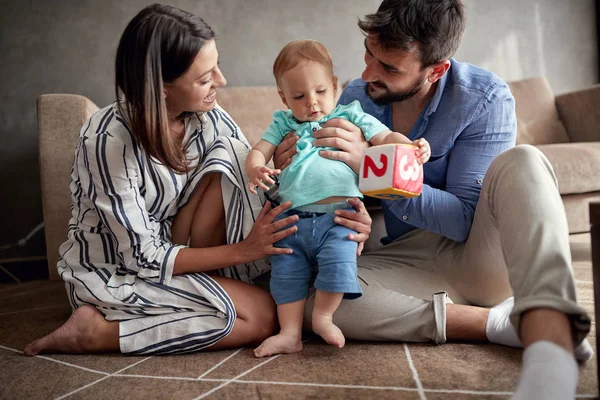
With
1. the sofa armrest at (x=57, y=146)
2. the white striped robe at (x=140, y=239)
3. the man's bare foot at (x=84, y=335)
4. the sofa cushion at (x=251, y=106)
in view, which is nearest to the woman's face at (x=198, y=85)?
the white striped robe at (x=140, y=239)

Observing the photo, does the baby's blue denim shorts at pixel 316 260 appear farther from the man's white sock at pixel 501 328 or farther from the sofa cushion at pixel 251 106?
the sofa cushion at pixel 251 106

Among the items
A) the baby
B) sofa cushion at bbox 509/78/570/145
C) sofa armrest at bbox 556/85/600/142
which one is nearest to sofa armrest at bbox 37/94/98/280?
the baby

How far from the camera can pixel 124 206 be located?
136 centimetres

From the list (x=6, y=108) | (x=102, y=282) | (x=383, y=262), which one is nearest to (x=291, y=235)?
(x=383, y=262)

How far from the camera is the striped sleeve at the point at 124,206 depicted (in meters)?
1.35

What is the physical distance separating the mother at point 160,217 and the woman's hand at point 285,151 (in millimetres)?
113

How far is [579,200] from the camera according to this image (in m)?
2.36

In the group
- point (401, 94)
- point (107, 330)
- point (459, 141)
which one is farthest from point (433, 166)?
point (107, 330)

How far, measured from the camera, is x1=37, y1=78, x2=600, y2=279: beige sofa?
7.18 ft

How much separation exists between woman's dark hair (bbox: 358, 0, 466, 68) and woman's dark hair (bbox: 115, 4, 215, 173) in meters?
0.45

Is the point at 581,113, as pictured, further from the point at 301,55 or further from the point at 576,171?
the point at 301,55

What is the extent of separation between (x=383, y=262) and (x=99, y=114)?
85cm

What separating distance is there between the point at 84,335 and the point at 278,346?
493 mm

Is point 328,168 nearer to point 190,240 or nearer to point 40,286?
point 190,240
